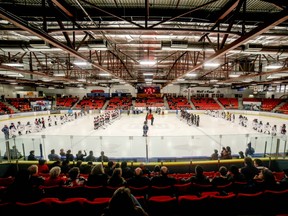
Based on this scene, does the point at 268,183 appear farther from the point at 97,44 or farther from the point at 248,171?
the point at 97,44

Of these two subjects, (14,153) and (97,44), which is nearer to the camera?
(97,44)

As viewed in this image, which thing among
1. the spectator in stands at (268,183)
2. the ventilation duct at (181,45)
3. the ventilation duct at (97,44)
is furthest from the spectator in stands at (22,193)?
the ventilation duct at (181,45)

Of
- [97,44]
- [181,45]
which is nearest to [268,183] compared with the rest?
[181,45]

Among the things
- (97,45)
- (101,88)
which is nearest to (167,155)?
(97,45)

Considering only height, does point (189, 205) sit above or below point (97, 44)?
below

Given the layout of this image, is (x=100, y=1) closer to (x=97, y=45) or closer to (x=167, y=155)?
(x=97, y=45)

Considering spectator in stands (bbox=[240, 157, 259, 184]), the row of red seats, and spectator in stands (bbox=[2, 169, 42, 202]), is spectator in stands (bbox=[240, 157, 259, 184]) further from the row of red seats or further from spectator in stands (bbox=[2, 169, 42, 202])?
spectator in stands (bbox=[2, 169, 42, 202])

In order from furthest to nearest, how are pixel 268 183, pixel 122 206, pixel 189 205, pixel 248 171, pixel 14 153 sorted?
pixel 14 153
pixel 248 171
pixel 268 183
pixel 189 205
pixel 122 206

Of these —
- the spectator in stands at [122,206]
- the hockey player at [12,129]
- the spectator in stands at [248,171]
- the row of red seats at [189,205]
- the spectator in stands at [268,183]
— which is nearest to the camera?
the spectator in stands at [122,206]

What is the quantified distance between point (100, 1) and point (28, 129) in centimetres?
1505

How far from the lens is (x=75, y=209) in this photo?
285 centimetres

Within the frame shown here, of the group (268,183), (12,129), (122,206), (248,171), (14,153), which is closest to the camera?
(122,206)

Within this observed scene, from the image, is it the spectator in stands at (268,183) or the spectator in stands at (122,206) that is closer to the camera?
the spectator in stands at (122,206)

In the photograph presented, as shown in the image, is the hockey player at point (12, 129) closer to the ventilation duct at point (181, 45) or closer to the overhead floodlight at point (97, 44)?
the overhead floodlight at point (97, 44)
